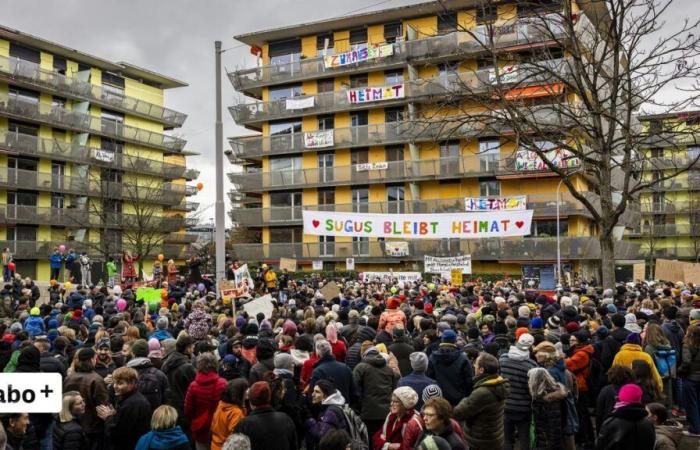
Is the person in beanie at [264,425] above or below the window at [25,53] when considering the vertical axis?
below

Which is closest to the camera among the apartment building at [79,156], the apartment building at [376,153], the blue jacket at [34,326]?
the blue jacket at [34,326]

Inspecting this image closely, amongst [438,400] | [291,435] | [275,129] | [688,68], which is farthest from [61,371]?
[275,129]

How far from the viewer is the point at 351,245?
143ft

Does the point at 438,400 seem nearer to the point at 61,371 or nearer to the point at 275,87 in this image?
the point at 61,371

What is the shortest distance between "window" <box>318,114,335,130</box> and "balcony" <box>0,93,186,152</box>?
18324 millimetres

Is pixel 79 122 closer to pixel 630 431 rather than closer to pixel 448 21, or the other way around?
pixel 448 21

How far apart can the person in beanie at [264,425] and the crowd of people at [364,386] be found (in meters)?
0.01

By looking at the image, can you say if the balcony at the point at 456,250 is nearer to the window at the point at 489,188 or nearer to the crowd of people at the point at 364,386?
the window at the point at 489,188

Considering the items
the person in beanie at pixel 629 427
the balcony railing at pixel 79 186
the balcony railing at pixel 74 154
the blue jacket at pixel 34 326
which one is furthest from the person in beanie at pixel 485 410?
the balcony railing at pixel 74 154

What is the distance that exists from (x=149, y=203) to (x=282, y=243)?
1444cm

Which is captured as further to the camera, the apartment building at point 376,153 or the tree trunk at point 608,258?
the apartment building at point 376,153

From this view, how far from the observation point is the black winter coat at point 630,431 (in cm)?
577

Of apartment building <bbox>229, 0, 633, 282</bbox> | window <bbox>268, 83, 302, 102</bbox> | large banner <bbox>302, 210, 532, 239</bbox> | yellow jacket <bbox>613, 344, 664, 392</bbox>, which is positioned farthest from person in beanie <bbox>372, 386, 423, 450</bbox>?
window <bbox>268, 83, 302, 102</bbox>

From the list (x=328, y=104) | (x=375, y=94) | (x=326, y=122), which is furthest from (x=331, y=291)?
(x=326, y=122)
